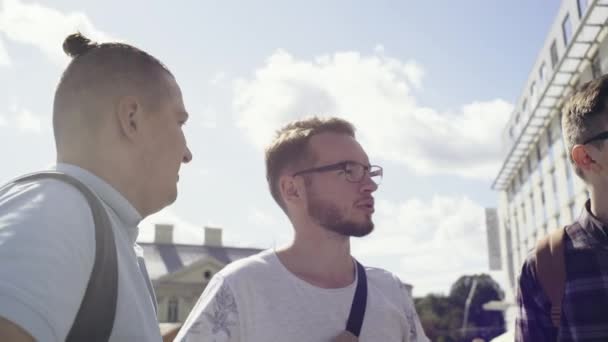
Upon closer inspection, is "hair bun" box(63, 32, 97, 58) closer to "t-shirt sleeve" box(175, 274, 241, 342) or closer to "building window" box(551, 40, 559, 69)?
"t-shirt sleeve" box(175, 274, 241, 342)

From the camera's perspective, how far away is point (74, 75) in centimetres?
194

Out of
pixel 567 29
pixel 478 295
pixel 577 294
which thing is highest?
pixel 567 29

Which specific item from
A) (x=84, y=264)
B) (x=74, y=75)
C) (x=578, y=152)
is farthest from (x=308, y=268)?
(x=84, y=264)

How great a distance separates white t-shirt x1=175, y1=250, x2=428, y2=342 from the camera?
3014 mm

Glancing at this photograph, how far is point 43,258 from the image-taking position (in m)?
1.27

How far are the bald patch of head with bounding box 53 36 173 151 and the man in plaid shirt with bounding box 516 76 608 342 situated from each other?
7.04 feet

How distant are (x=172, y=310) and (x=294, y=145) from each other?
53036mm

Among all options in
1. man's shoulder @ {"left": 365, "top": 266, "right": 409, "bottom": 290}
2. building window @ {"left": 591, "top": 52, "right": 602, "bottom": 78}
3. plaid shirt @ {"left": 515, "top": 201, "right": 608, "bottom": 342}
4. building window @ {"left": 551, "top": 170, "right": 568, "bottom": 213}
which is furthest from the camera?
building window @ {"left": 551, "top": 170, "right": 568, "bottom": 213}

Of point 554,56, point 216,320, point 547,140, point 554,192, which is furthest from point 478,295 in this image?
point 216,320

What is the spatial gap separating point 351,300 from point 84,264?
2092mm

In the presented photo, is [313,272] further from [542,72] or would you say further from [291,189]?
[542,72]

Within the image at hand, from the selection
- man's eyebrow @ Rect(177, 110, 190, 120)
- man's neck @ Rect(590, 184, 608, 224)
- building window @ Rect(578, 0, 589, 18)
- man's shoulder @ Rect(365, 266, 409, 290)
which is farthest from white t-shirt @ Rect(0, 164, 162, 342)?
building window @ Rect(578, 0, 589, 18)

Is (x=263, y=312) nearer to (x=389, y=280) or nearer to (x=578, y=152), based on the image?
(x=389, y=280)

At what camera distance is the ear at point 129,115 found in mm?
1855
